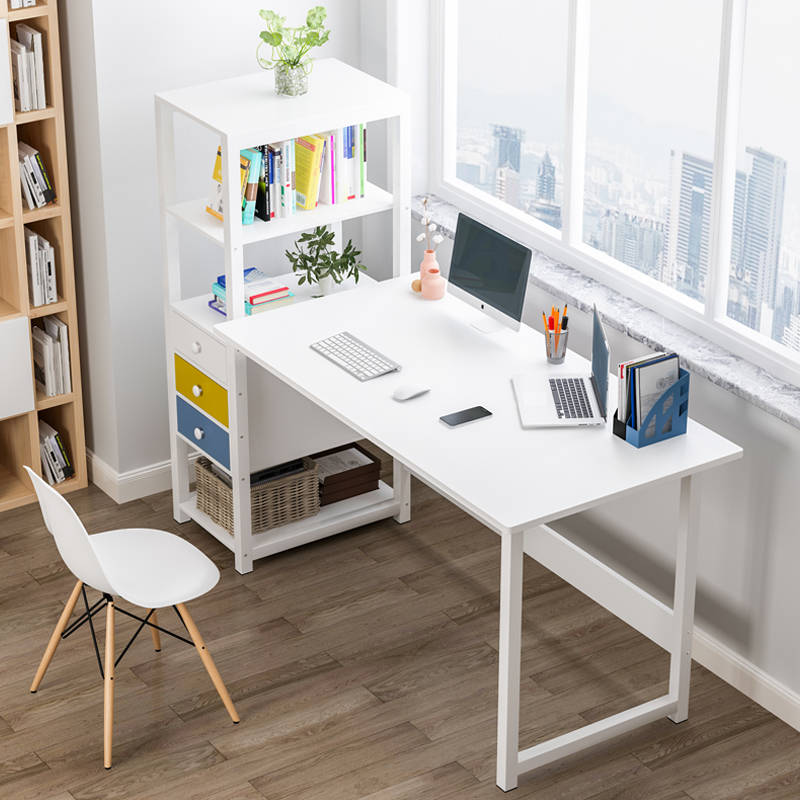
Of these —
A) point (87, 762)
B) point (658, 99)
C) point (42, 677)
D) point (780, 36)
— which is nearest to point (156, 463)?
point (42, 677)

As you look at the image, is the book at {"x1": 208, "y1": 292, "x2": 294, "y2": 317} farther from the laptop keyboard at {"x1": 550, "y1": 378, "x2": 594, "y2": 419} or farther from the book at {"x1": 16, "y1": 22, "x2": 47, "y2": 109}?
the laptop keyboard at {"x1": 550, "y1": 378, "x2": 594, "y2": 419}

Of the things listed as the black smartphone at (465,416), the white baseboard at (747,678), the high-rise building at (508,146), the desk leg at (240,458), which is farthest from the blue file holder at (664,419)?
the high-rise building at (508,146)

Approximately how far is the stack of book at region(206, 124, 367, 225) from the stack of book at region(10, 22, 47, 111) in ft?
2.10

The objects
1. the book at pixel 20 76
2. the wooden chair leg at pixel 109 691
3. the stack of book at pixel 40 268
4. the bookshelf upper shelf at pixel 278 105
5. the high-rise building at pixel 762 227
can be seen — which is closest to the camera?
the wooden chair leg at pixel 109 691

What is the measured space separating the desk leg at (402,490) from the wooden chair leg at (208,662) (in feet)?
3.55

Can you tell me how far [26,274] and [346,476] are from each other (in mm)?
1259

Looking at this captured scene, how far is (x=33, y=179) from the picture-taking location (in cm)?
420

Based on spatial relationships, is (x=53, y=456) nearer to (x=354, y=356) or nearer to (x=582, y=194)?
(x=354, y=356)

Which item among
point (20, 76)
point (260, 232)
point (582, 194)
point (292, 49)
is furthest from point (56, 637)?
point (582, 194)

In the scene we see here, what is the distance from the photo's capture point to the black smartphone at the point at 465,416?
3.34 meters

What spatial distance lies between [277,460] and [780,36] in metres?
1.97

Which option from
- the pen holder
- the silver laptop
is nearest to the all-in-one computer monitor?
the pen holder

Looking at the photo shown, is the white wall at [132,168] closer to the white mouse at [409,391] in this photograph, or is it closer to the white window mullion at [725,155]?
the white mouse at [409,391]

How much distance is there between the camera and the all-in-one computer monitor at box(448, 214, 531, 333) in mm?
3646
